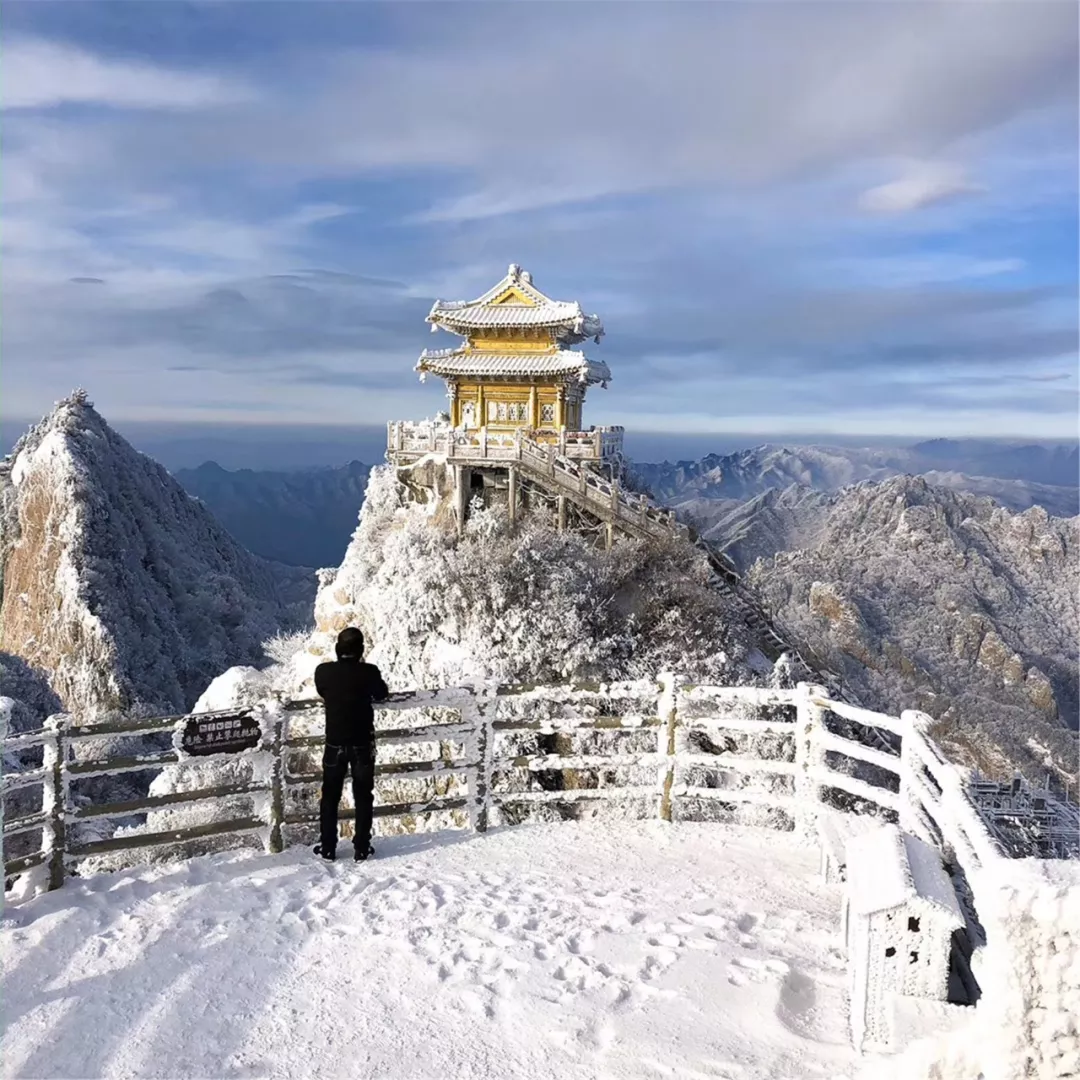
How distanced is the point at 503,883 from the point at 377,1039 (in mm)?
1994

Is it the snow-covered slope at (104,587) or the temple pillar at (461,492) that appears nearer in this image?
the temple pillar at (461,492)

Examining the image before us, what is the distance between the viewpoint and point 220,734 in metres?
6.77

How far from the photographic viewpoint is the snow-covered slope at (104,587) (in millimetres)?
56031

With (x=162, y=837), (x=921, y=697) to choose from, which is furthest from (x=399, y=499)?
(x=921, y=697)

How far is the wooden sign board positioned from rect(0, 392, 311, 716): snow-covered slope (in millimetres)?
52525

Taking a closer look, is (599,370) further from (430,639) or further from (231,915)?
(231,915)

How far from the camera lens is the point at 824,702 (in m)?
7.10

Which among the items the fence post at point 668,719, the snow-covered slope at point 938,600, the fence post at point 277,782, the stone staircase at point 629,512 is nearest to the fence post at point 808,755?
the fence post at point 668,719

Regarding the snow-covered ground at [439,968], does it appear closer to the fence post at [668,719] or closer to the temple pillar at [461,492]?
the fence post at [668,719]

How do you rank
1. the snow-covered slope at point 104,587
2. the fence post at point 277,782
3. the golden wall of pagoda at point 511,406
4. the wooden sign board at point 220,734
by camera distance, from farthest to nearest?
the snow-covered slope at point 104,587
the golden wall of pagoda at point 511,406
the fence post at point 277,782
the wooden sign board at point 220,734

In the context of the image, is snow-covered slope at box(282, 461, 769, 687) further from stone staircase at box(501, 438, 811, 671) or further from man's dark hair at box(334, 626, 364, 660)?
man's dark hair at box(334, 626, 364, 660)

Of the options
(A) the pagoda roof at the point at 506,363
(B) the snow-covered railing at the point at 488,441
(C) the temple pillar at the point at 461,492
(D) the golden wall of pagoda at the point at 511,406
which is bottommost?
(C) the temple pillar at the point at 461,492

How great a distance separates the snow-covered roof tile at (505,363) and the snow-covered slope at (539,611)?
6242mm

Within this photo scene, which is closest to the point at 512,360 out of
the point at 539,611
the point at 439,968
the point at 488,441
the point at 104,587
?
the point at 488,441
